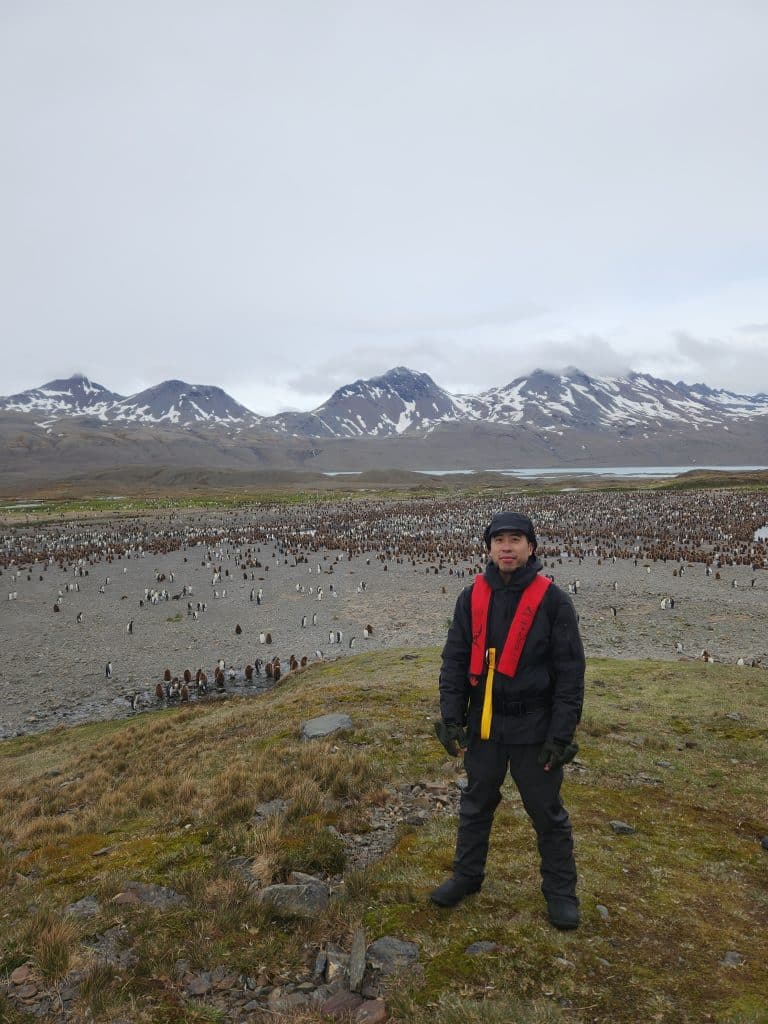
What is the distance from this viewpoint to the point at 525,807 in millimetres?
5258

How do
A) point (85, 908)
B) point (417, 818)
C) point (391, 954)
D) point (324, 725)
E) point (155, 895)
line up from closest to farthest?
point (391, 954)
point (85, 908)
point (155, 895)
point (417, 818)
point (324, 725)

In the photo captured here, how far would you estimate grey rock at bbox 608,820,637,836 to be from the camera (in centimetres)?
666

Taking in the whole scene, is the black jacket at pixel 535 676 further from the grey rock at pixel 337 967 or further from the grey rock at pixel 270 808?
the grey rock at pixel 270 808

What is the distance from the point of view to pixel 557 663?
504 centimetres

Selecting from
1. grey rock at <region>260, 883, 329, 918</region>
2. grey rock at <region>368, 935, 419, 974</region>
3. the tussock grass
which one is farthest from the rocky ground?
grey rock at <region>368, 935, 419, 974</region>

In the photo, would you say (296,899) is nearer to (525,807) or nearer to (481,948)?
(481,948)

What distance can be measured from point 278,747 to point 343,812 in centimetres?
295

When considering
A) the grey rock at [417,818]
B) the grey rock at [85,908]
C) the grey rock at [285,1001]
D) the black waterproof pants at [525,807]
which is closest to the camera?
the grey rock at [285,1001]

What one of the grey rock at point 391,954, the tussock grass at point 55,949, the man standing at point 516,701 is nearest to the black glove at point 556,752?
the man standing at point 516,701

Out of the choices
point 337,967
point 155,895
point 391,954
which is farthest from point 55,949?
point 391,954

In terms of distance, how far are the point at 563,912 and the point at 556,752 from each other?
1379mm

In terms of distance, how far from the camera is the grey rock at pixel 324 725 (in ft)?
34.1

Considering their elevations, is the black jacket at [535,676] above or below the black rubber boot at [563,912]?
above

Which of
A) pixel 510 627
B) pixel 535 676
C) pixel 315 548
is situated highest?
pixel 510 627
